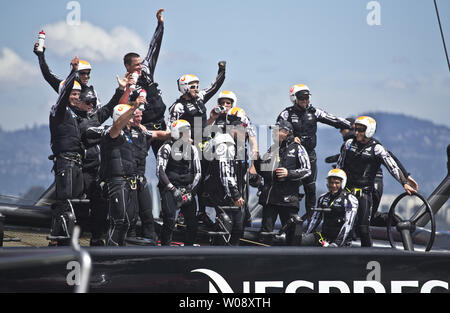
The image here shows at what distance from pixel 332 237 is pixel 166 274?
3.46 meters

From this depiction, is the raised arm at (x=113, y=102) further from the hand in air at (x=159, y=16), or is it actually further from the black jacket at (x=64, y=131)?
the hand in air at (x=159, y=16)

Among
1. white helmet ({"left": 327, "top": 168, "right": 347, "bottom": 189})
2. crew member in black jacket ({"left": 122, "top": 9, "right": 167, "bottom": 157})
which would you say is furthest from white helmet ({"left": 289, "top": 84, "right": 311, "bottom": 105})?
crew member in black jacket ({"left": 122, "top": 9, "right": 167, "bottom": 157})

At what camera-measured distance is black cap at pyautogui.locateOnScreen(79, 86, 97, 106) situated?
28.1 ft

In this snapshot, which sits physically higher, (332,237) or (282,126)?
(282,126)

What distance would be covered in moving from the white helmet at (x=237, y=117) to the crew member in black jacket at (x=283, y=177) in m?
0.43

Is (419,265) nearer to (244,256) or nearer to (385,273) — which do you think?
(385,273)

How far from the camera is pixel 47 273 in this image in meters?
5.14

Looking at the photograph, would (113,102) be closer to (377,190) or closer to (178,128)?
(178,128)

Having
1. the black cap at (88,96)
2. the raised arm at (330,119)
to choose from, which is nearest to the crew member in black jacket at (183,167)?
the black cap at (88,96)

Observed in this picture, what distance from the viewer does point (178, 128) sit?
8.62 metres

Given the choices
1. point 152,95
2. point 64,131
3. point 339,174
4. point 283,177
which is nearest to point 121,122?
point 64,131

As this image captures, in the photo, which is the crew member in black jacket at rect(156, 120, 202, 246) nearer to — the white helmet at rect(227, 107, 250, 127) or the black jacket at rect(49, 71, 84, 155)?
the white helmet at rect(227, 107, 250, 127)
